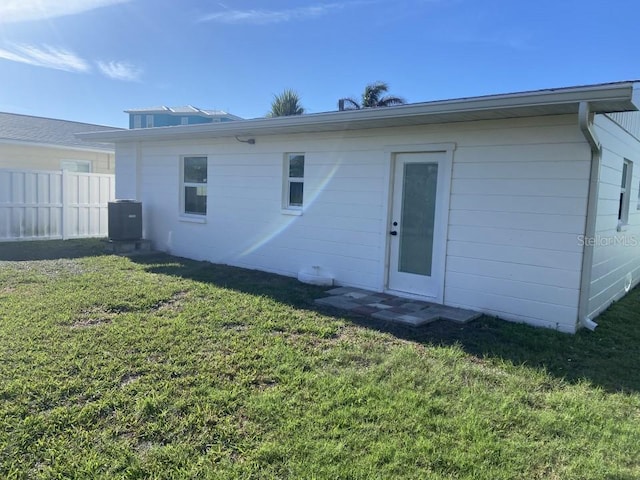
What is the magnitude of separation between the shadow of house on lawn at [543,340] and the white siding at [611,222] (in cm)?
37

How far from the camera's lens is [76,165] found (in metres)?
15.2

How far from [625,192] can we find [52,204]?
12.9 metres

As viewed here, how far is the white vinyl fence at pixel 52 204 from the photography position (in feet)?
37.0

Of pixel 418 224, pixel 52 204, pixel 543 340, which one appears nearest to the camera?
pixel 543 340

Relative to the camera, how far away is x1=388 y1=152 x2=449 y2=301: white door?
6.45m

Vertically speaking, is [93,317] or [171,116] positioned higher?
[171,116]

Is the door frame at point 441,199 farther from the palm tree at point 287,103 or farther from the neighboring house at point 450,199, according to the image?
the palm tree at point 287,103

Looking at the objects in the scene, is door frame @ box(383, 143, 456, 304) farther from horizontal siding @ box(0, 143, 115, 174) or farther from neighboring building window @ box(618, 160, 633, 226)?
horizontal siding @ box(0, 143, 115, 174)

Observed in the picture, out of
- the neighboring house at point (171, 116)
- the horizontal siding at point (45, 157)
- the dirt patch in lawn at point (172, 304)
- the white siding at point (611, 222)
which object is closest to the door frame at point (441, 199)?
the white siding at point (611, 222)

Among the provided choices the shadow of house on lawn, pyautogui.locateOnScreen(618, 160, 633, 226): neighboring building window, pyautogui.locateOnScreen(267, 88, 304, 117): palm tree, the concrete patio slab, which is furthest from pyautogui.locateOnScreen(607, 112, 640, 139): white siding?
pyautogui.locateOnScreen(267, 88, 304, 117): palm tree

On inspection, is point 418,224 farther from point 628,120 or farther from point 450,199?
point 628,120

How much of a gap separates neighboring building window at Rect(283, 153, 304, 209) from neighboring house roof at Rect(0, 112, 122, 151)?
711cm

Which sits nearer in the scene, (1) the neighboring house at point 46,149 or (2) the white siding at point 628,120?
(2) the white siding at point 628,120

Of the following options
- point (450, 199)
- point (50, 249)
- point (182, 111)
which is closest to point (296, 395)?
point (450, 199)
